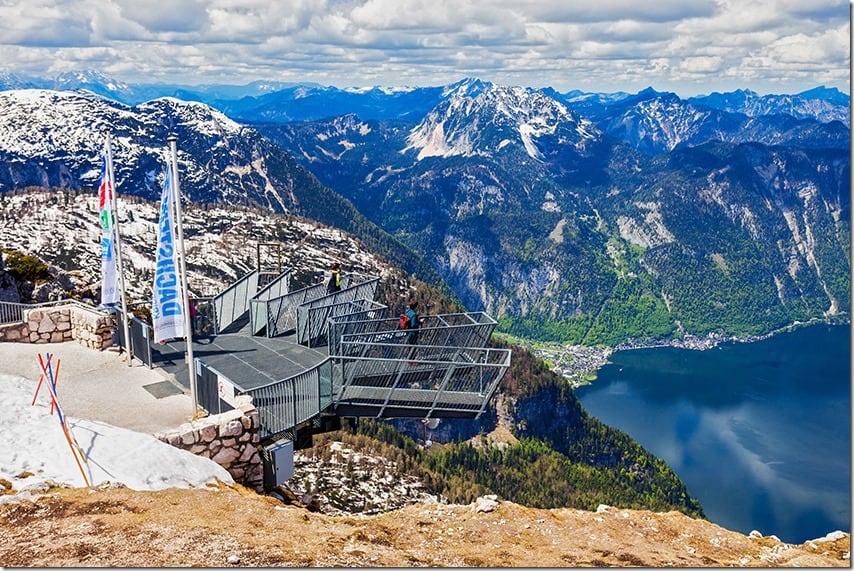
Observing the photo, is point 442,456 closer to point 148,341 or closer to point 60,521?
point 148,341

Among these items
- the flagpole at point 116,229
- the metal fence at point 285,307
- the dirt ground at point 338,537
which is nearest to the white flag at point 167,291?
the flagpole at point 116,229

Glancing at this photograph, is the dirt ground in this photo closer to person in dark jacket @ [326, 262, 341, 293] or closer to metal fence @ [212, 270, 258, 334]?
metal fence @ [212, 270, 258, 334]

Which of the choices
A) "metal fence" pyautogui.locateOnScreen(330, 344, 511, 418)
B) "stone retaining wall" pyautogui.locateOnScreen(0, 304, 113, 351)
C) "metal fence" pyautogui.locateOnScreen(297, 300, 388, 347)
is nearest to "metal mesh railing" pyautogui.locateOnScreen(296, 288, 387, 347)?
"metal fence" pyautogui.locateOnScreen(297, 300, 388, 347)

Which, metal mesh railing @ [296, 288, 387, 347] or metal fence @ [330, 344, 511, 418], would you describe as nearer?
metal fence @ [330, 344, 511, 418]

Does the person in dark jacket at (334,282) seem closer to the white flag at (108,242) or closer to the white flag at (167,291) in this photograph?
the white flag at (108,242)

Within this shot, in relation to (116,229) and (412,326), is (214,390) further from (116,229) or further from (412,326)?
(116,229)

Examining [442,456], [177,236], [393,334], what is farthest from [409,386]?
[442,456]

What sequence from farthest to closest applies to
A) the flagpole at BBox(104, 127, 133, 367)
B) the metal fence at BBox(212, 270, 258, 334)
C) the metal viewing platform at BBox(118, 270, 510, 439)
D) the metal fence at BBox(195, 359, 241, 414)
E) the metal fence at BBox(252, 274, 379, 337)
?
the metal fence at BBox(212, 270, 258, 334) < the metal fence at BBox(252, 274, 379, 337) < the flagpole at BBox(104, 127, 133, 367) < the metal viewing platform at BBox(118, 270, 510, 439) < the metal fence at BBox(195, 359, 241, 414)

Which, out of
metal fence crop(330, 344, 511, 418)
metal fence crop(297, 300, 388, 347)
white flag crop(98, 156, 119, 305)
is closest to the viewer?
metal fence crop(330, 344, 511, 418)
